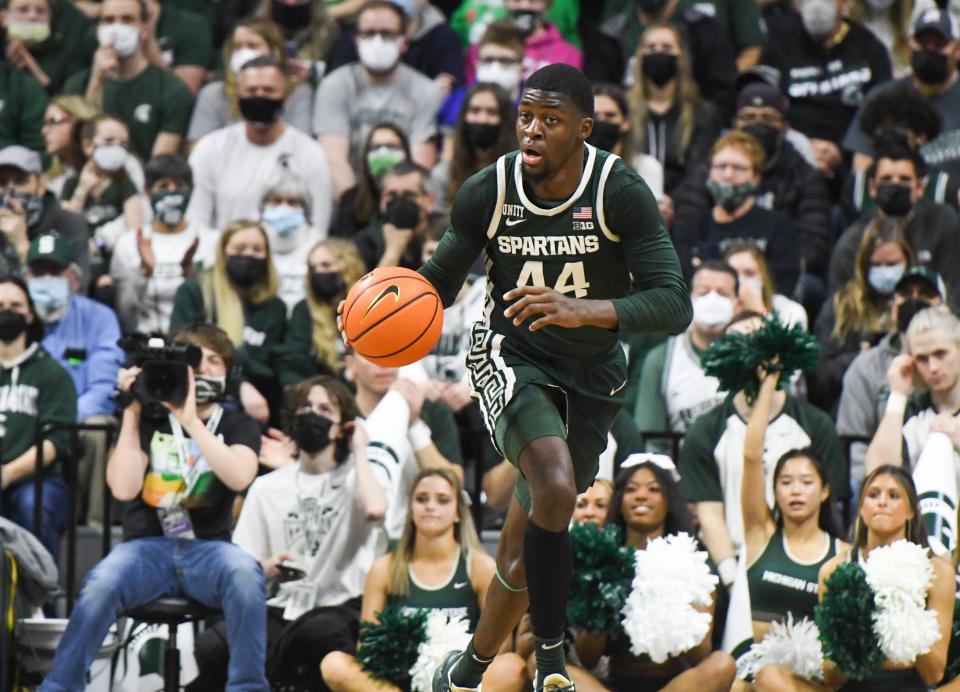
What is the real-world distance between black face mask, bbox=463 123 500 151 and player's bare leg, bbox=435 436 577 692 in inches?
212

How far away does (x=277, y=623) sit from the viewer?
28.5 feet

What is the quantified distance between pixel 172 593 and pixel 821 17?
7.00 meters

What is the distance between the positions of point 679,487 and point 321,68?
5.57 metres

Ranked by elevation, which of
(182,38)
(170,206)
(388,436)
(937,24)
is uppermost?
(182,38)

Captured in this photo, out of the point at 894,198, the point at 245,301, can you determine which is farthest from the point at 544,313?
the point at 894,198

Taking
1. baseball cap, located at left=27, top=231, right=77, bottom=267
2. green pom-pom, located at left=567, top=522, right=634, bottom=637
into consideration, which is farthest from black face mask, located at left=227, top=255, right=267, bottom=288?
green pom-pom, located at left=567, top=522, right=634, bottom=637

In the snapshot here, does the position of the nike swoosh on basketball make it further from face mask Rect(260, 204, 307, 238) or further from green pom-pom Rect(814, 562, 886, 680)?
face mask Rect(260, 204, 307, 238)

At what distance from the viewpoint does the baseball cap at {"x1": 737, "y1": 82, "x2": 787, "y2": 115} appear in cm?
1159

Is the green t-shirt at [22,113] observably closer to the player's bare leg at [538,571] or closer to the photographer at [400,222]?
the photographer at [400,222]

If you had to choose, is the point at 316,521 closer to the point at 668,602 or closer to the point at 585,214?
the point at 668,602

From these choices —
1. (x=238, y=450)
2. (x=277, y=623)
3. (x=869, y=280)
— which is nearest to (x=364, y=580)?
(x=277, y=623)

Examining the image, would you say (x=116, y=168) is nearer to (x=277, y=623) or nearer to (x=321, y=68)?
(x=321, y=68)

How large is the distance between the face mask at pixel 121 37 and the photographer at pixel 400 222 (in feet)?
8.87

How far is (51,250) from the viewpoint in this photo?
10234mm
